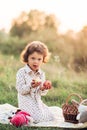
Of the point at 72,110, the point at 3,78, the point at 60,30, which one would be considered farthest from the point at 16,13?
the point at 72,110

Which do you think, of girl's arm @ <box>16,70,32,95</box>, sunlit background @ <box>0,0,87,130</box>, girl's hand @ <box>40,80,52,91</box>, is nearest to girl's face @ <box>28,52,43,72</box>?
girl's arm @ <box>16,70,32,95</box>

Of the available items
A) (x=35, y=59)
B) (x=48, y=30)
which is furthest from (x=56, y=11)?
(x=35, y=59)

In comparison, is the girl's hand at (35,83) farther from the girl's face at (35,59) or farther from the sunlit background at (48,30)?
the sunlit background at (48,30)

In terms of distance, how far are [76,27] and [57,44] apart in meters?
0.87

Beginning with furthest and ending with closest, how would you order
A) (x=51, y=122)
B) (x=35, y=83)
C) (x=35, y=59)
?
(x=35, y=59) < (x=51, y=122) < (x=35, y=83)

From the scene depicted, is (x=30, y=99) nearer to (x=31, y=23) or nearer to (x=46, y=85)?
(x=46, y=85)

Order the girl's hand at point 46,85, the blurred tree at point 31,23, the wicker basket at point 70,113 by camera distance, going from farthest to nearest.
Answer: the blurred tree at point 31,23 → the wicker basket at point 70,113 → the girl's hand at point 46,85

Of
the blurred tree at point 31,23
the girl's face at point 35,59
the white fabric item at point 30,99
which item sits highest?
the blurred tree at point 31,23

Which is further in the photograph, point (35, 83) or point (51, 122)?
point (51, 122)

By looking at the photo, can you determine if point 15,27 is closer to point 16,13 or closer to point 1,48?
point 16,13

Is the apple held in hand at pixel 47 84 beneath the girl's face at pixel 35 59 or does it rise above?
beneath

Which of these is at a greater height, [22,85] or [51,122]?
[22,85]

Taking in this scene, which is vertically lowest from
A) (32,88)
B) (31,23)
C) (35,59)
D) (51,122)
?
(51,122)

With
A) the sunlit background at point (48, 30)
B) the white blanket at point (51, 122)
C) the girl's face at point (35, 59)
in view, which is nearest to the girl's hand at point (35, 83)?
the girl's face at point (35, 59)
